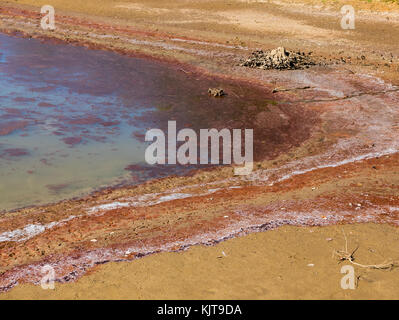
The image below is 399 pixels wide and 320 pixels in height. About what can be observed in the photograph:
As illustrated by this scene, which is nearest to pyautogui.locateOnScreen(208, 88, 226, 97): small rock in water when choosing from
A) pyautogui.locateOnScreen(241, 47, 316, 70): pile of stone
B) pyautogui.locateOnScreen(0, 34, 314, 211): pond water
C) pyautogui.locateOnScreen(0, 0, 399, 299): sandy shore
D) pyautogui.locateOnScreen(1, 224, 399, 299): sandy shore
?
pyautogui.locateOnScreen(0, 34, 314, 211): pond water

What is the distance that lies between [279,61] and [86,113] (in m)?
6.94

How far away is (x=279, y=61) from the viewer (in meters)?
15.1

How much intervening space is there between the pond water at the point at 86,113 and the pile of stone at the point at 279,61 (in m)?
1.72

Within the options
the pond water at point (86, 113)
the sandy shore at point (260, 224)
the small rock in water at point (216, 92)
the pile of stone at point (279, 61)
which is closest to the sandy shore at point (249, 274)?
the sandy shore at point (260, 224)

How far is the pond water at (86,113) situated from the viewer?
8.20 m

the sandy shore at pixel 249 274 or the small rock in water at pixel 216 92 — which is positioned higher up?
the small rock in water at pixel 216 92

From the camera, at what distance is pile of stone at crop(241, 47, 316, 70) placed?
15070 millimetres

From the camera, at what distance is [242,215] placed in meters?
6.56

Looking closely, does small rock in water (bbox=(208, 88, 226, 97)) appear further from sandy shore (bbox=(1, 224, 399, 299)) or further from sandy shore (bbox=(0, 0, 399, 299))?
sandy shore (bbox=(1, 224, 399, 299))

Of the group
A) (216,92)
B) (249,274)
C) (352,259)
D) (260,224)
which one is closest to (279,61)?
(216,92)

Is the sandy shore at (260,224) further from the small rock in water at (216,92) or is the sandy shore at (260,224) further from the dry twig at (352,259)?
the small rock in water at (216,92)

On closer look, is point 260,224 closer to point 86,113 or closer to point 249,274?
point 249,274
